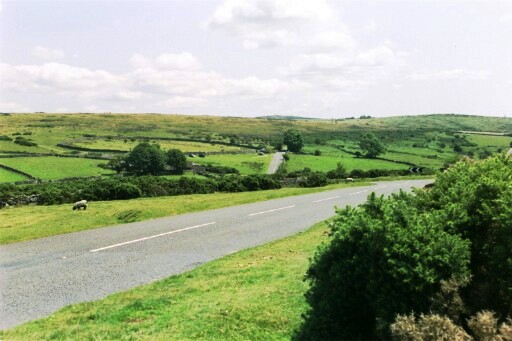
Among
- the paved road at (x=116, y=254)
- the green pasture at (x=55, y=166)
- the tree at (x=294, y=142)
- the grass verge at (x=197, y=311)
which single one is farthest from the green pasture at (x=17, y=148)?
the grass verge at (x=197, y=311)

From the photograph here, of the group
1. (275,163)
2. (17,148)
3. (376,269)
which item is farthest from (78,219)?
(17,148)

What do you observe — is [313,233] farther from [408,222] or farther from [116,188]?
[116,188]

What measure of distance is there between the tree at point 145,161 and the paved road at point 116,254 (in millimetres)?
61842

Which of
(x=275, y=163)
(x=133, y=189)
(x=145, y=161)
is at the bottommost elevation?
(x=275, y=163)

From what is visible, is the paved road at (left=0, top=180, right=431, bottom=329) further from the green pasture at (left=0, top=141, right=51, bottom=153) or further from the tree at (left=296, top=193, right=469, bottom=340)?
the green pasture at (left=0, top=141, right=51, bottom=153)

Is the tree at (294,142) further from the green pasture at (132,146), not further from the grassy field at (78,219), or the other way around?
the grassy field at (78,219)

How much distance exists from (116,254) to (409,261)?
1394 centimetres

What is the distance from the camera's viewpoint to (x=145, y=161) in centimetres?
8850

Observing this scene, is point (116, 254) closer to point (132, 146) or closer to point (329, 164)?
point (329, 164)

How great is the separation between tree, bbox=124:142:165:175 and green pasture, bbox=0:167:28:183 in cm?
2064

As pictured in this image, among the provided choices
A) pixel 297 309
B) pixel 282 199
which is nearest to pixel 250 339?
pixel 297 309

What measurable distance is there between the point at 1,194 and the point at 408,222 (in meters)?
44.5

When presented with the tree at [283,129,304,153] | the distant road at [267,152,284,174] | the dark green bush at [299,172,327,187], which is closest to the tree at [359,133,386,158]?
the tree at [283,129,304,153]

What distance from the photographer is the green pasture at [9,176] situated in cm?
7158
